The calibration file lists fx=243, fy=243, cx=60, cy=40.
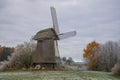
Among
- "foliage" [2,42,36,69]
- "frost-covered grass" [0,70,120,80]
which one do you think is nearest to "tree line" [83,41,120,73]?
"foliage" [2,42,36,69]

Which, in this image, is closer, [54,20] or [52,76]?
[52,76]

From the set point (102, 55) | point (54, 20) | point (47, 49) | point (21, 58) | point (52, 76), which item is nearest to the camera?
point (52, 76)

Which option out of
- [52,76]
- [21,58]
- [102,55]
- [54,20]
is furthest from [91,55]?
[52,76]

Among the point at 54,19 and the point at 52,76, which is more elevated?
the point at 54,19

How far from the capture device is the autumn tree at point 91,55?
53319 millimetres

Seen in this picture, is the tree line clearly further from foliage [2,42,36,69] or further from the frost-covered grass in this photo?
the frost-covered grass

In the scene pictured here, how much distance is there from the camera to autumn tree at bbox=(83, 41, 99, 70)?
53.3m

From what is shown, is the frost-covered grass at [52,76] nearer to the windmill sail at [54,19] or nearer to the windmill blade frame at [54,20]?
the windmill blade frame at [54,20]

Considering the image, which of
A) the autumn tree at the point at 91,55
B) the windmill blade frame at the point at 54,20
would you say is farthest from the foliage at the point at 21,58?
the autumn tree at the point at 91,55

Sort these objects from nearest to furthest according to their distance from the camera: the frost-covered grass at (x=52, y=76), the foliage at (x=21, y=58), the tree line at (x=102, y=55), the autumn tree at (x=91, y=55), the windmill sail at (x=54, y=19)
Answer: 1. the frost-covered grass at (x=52, y=76)
2. the windmill sail at (x=54, y=19)
3. the foliage at (x=21, y=58)
4. the tree line at (x=102, y=55)
5. the autumn tree at (x=91, y=55)

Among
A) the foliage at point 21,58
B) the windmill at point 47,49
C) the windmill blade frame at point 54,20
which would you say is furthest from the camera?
the foliage at point 21,58

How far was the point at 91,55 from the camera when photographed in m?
54.9

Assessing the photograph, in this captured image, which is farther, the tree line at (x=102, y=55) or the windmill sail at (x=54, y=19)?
the tree line at (x=102, y=55)

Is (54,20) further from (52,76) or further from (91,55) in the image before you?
(52,76)
